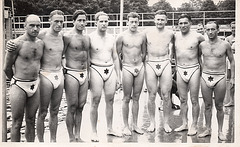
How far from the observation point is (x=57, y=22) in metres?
4.25

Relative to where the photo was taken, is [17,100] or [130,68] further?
[130,68]

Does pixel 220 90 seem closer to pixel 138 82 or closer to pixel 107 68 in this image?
pixel 138 82

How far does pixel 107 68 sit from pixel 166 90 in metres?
0.90

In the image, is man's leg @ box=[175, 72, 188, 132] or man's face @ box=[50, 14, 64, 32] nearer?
man's face @ box=[50, 14, 64, 32]

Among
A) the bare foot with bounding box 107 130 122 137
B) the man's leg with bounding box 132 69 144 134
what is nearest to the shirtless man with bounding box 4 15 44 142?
the bare foot with bounding box 107 130 122 137

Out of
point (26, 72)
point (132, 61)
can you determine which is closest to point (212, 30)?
point (132, 61)

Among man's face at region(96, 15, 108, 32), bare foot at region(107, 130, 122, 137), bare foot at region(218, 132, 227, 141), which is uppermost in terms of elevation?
man's face at region(96, 15, 108, 32)

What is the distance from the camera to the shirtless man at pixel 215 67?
14.9 ft

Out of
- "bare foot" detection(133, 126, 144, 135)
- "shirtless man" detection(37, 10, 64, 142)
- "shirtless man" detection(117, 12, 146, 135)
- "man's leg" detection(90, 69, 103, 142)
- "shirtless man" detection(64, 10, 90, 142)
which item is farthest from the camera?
"bare foot" detection(133, 126, 144, 135)

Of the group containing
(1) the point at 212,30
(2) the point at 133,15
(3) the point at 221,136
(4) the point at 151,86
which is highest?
(2) the point at 133,15

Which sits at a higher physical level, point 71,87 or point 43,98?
point 71,87

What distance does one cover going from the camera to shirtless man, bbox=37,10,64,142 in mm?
4215

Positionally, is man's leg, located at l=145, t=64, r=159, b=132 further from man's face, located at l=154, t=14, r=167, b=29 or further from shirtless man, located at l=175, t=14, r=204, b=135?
man's face, located at l=154, t=14, r=167, b=29

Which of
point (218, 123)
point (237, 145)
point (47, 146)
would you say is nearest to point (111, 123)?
point (47, 146)
